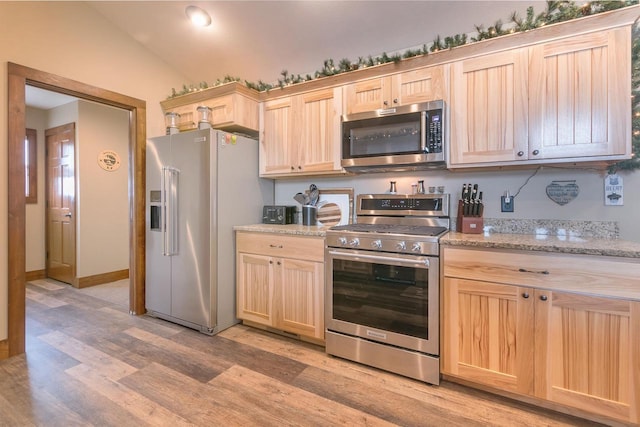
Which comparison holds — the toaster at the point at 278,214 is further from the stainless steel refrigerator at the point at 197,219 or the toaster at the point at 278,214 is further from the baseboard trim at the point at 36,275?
the baseboard trim at the point at 36,275

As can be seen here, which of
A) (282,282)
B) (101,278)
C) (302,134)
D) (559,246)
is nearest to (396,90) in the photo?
(302,134)

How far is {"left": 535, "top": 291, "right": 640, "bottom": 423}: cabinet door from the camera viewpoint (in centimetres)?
143

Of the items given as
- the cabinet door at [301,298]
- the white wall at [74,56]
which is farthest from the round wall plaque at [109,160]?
the cabinet door at [301,298]

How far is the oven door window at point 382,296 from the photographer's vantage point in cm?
187

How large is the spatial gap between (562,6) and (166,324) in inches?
151

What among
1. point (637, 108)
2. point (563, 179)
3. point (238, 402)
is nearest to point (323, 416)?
point (238, 402)

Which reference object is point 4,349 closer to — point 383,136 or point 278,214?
point 278,214

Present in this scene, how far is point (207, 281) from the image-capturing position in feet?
8.32

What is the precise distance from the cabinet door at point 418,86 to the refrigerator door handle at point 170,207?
6.63 feet

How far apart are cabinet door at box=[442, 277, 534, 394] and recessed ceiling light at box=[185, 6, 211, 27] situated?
2971 mm

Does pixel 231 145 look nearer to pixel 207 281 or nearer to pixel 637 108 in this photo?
pixel 207 281

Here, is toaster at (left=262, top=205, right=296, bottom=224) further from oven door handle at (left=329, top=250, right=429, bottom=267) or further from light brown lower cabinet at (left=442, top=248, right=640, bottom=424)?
light brown lower cabinet at (left=442, top=248, right=640, bottom=424)

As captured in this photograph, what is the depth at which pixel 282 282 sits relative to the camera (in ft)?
7.97

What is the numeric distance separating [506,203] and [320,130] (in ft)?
5.14
